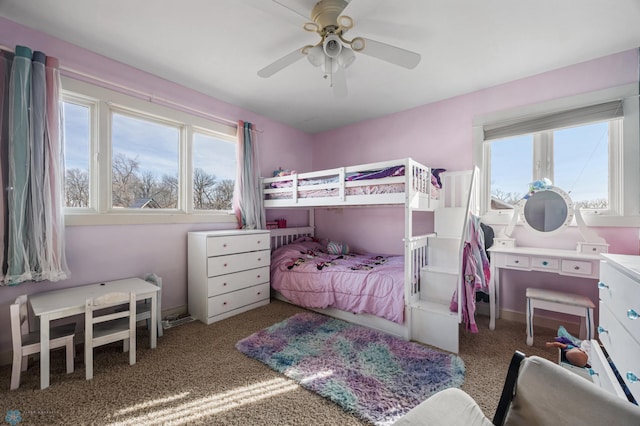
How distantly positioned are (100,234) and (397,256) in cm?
337

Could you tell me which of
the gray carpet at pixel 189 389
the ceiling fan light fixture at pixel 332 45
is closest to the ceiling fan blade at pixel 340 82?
the ceiling fan light fixture at pixel 332 45

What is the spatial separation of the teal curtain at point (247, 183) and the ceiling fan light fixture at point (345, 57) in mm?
1949

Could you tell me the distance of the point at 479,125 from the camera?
3.08 meters

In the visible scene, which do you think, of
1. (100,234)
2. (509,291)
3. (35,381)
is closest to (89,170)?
(100,234)

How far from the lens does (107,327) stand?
79.8 inches

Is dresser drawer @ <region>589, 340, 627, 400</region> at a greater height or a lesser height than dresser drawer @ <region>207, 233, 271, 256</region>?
lesser

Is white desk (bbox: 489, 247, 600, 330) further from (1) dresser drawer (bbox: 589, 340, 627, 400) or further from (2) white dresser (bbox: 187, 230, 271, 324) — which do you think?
(2) white dresser (bbox: 187, 230, 271, 324)

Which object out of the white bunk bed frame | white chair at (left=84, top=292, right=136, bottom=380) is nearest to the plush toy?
the white bunk bed frame

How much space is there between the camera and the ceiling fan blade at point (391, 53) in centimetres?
177

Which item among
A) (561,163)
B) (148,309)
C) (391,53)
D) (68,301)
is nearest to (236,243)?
(148,309)

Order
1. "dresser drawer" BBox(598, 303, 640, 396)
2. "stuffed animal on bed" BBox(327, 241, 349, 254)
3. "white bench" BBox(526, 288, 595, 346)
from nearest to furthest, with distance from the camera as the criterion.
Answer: "dresser drawer" BBox(598, 303, 640, 396) < "white bench" BBox(526, 288, 595, 346) < "stuffed animal on bed" BBox(327, 241, 349, 254)

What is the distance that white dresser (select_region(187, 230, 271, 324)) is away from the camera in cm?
274

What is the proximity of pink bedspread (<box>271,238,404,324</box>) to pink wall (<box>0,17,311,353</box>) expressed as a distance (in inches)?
40.2

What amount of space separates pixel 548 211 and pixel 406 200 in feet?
5.05
